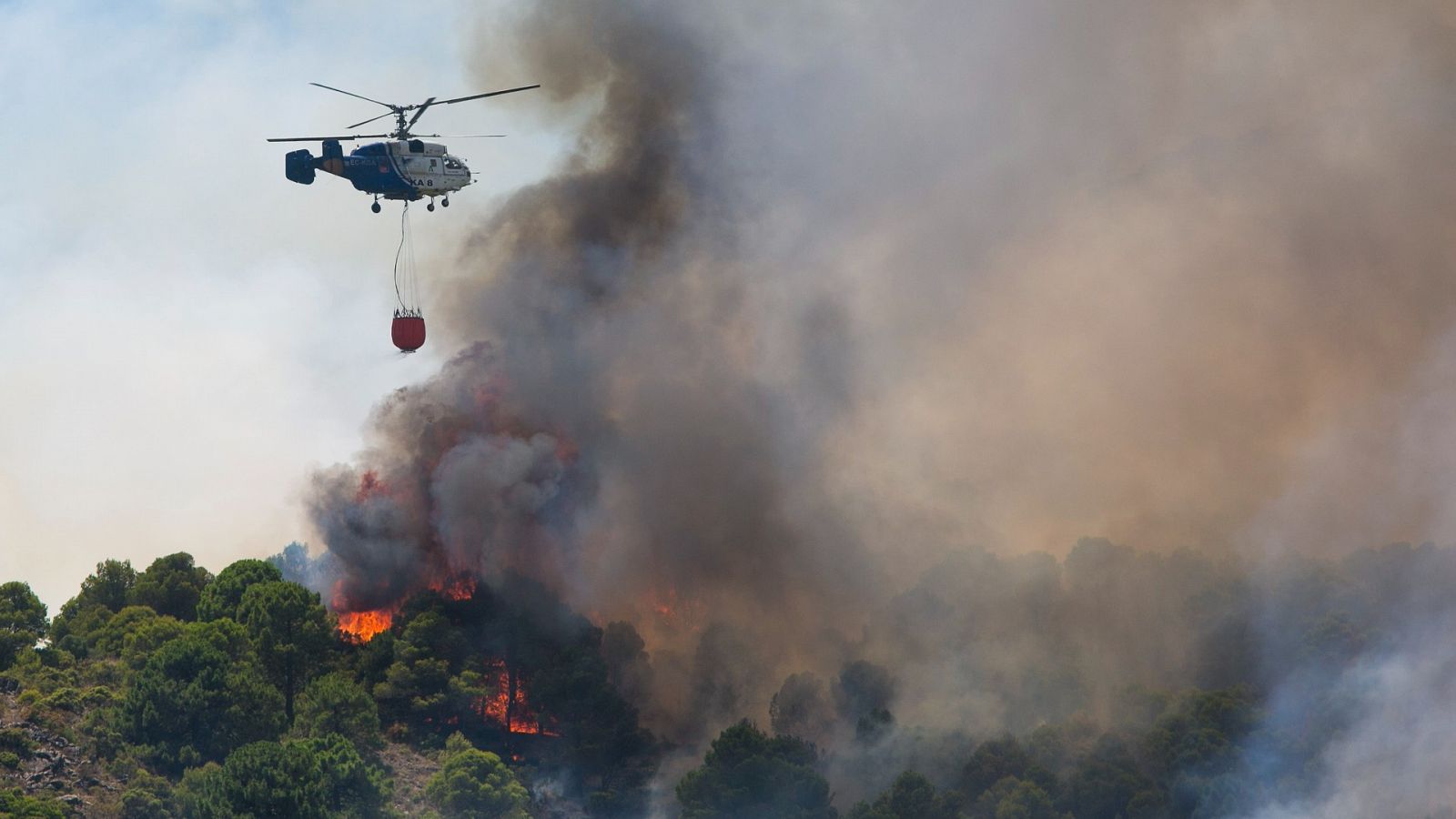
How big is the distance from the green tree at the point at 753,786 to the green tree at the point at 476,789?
11.0m

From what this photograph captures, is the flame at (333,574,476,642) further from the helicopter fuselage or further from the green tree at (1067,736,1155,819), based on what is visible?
the green tree at (1067,736,1155,819)

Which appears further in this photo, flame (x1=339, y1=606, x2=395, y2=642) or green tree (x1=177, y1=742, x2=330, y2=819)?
flame (x1=339, y1=606, x2=395, y2=642)

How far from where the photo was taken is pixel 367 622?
498 ft

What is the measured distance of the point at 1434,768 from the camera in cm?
12081

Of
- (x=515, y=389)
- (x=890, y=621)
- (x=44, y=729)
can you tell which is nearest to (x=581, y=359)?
(x=515, y=389)

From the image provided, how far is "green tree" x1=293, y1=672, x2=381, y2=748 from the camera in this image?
128 m

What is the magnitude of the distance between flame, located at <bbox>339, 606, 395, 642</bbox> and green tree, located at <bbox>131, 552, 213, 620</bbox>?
11.1 meters

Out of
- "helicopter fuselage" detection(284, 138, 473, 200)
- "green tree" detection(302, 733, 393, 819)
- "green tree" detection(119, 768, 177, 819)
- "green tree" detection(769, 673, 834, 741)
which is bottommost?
"green tree" detection(119, 768, 177, 819)

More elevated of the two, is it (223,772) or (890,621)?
(890,621)

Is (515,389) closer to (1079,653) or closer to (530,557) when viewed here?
(530,557)

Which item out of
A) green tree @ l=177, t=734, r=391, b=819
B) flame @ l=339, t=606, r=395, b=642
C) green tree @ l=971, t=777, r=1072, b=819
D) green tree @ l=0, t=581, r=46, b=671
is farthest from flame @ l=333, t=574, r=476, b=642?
green tree @ l=971, t=777, r=1072, b=819

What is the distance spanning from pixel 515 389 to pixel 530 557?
15.2 meters

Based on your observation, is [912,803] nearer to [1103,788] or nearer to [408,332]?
[1103,788]

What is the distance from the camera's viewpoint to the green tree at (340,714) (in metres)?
128
